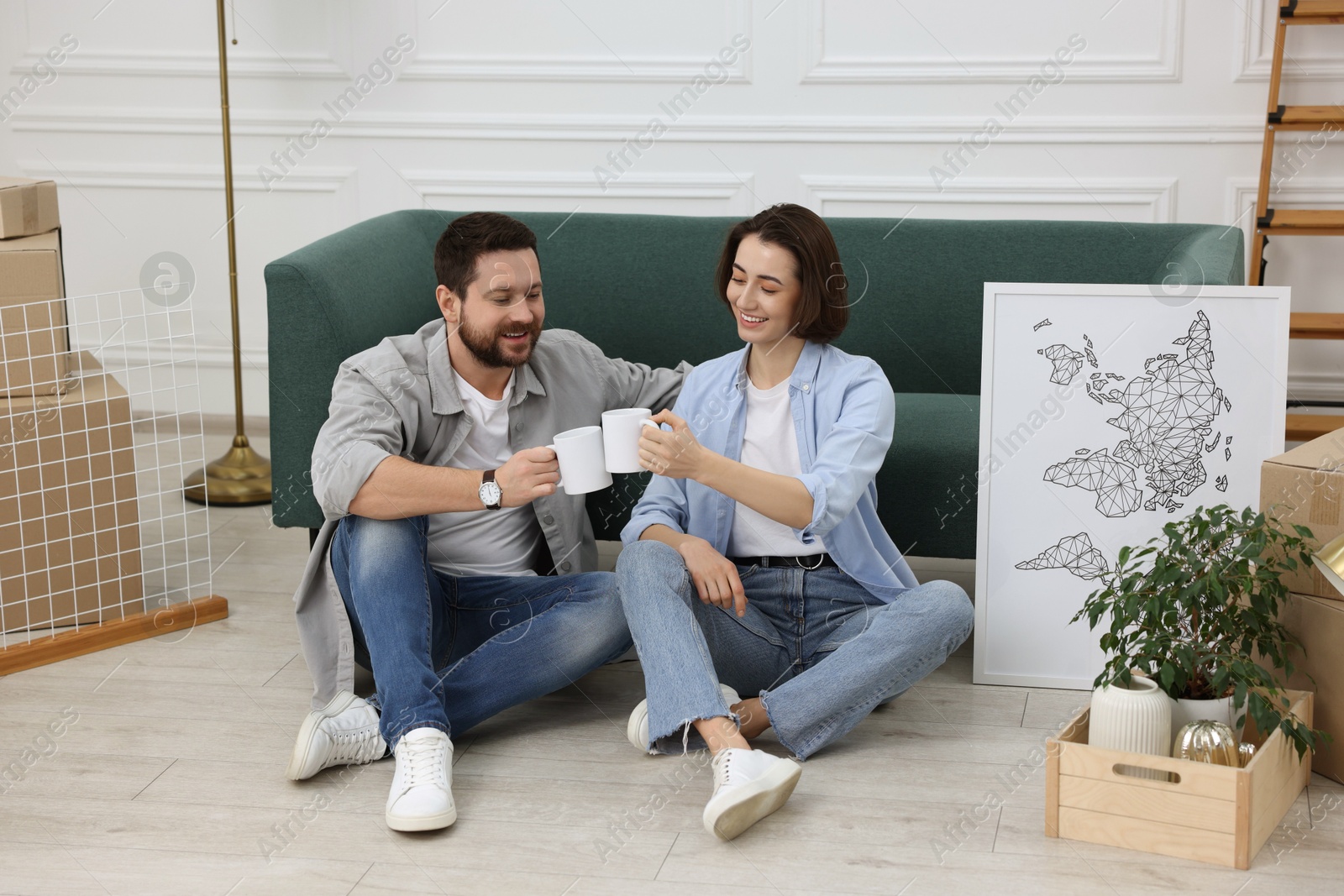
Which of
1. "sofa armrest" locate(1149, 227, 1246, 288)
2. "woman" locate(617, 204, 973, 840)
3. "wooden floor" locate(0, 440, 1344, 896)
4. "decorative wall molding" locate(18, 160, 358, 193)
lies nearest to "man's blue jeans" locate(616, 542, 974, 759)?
"woman" locate(617, 204, 973, 840)

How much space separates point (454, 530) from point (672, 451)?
0.52 meters

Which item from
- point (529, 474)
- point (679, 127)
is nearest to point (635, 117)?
point (679, 127)

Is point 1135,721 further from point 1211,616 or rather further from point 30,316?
point 30,316

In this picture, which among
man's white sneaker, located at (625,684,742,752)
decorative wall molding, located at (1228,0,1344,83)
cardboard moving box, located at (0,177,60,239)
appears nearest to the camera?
man's white sneaker, located at (625,684,742,752)

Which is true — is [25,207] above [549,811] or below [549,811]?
above

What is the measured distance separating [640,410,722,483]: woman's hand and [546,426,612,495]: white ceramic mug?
0.22 feet

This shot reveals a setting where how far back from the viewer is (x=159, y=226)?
4.05 m

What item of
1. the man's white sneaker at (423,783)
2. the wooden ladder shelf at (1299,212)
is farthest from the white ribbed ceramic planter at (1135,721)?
the wooden ladder shelf at (1299,212)

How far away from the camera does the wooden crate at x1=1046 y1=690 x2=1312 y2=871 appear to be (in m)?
1.72

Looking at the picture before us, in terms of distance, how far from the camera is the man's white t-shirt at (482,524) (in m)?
2.25

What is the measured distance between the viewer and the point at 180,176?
4.00 metres

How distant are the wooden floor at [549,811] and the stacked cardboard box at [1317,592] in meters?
0.11

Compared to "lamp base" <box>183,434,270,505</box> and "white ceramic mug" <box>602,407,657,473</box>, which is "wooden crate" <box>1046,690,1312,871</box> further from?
"lamp base" <box>183,434,270,505</box>

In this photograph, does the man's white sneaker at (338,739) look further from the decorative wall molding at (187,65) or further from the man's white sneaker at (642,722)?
the decorative wall molding at (187,65)
